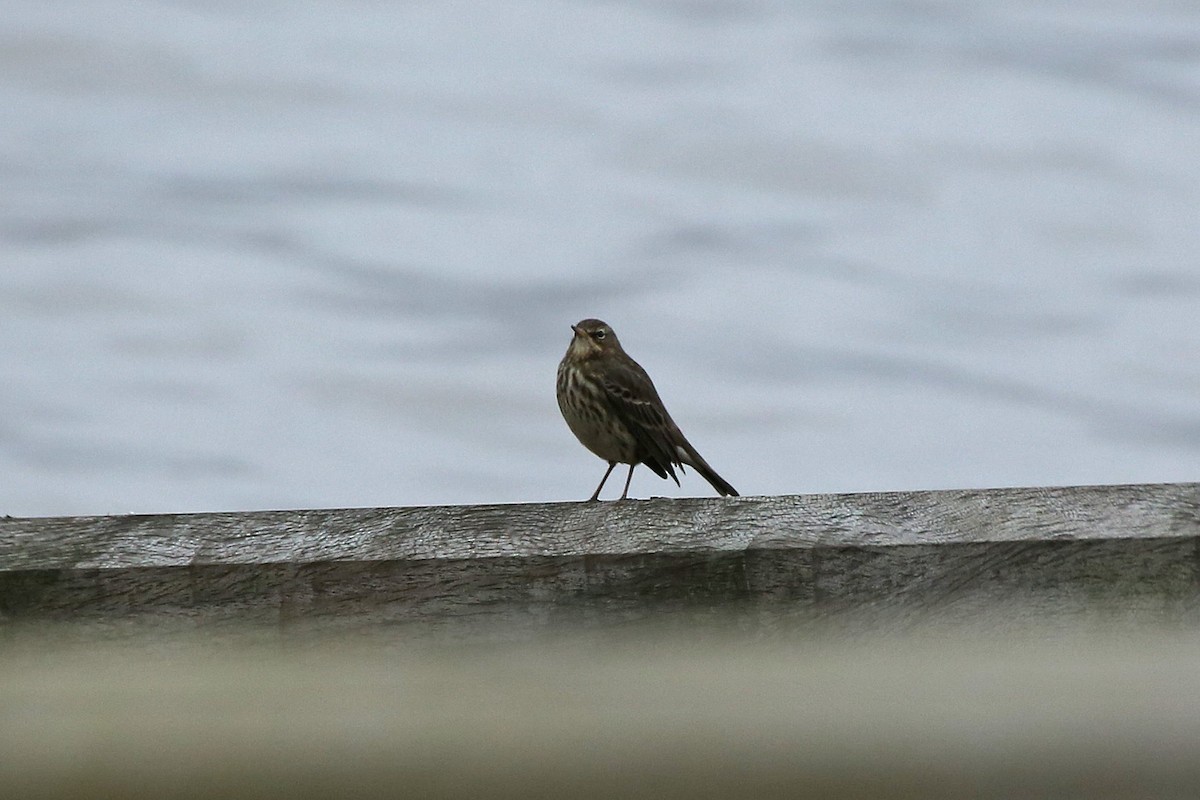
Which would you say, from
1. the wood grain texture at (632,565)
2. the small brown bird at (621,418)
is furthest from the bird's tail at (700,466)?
the wood grain texture at (632,565)

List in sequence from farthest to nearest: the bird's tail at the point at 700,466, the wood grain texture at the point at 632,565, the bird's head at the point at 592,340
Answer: the bird's head at the point at 592,340
the bird's tail at the point at 700,466
the wood grain texture at the point at 632,565

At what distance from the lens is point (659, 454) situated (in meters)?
7.10

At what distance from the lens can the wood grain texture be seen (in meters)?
1.70

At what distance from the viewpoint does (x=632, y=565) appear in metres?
1.81

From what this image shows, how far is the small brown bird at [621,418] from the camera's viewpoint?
7.07 meters

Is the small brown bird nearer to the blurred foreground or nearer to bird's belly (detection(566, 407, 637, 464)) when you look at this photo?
bird's belly (detection(566, 407, 637, 464))

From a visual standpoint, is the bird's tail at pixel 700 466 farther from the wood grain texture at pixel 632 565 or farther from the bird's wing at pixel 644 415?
the wood grain texture at pixel 632 565

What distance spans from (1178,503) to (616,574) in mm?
670

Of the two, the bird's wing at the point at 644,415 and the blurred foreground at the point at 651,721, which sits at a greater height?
the bird's wing at the point at 644,415

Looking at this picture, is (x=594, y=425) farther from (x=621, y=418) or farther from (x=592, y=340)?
(x=592, y=340)

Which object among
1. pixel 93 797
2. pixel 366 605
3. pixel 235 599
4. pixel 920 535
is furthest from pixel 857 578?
pixel 93 797

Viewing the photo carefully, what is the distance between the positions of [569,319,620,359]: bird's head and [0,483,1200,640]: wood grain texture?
18.5ft

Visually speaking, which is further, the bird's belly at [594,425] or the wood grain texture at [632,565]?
the bird's belly at [594,425]

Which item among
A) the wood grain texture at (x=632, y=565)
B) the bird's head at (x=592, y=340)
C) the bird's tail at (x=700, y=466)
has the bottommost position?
the wood grain texture at (x=632, y=565)
